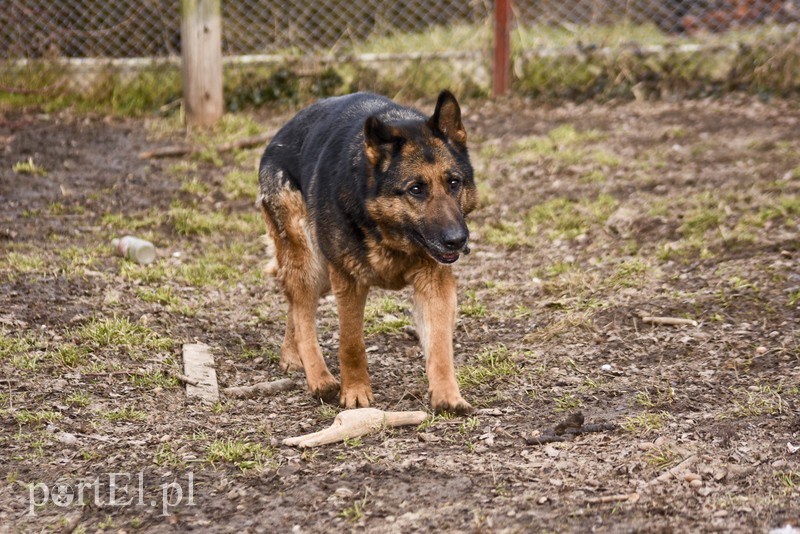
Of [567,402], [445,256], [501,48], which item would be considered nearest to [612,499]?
[567,402]

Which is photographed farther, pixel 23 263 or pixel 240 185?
pixel 240 185

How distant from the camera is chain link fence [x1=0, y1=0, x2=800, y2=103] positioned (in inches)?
417

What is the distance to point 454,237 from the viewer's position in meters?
4.39

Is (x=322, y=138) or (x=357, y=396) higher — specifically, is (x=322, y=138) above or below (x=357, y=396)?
above

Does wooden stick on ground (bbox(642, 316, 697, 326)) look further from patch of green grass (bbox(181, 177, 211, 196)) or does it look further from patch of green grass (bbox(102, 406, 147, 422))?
patch of green grass (bbox(181, 177, 211, 196))

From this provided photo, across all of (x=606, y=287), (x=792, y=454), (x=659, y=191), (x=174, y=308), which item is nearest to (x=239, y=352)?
(x=174, y=308)

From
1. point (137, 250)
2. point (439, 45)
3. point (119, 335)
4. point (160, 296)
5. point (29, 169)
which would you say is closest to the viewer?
point (119, 335)

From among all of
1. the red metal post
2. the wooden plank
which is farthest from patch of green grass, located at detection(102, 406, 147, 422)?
the red metal post

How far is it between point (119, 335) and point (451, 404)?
2028 mm

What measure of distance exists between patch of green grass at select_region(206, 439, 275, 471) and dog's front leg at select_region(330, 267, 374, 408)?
686 mm

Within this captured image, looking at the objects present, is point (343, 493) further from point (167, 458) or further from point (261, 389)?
point (261, 389)

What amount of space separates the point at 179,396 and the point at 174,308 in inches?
49.8

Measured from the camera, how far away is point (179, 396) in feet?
16.4

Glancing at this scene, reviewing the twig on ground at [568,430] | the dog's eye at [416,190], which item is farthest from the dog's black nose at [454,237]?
the twig on ground at [568,430]
